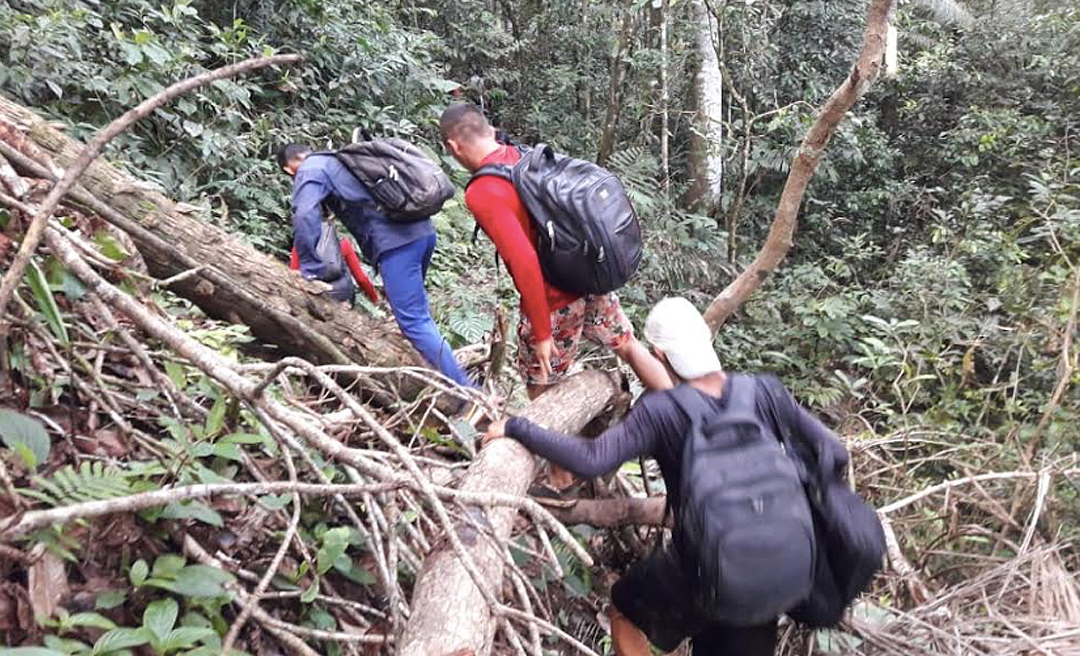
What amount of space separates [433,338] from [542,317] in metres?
0.73

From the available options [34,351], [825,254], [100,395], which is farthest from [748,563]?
[825,254]

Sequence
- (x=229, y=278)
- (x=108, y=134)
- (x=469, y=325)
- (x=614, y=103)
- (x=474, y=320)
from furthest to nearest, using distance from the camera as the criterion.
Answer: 1. (x=614, y=103)
2. (x=474, y=320)
3. (x=469, y=325)
4. (x=229, y=278)
5. (x=108, y=134)

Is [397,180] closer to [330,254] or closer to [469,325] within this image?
[330,254]

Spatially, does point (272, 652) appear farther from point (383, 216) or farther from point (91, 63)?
point (91, 63)

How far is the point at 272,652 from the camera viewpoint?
1858 mm

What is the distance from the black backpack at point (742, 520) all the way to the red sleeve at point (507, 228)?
931 mm

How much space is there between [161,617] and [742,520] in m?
1.42

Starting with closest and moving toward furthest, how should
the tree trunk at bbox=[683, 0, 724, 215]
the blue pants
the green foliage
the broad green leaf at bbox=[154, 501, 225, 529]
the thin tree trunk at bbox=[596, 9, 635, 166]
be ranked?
1. the broad green leaf at bbox=[154, 501, 225, 529]
2. the blue pants
3. the green foliage
4. the thin tree trunk at bbox=[596, 9, 635, 166]
5. the tree trunk at bbox=[683, 0, 724, 215]

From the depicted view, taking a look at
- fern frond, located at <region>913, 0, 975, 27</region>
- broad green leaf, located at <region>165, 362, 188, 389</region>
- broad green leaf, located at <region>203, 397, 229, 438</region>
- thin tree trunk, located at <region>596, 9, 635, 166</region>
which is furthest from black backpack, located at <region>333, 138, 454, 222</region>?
fern frond, located at <region>913, 0, 975, 27</region>

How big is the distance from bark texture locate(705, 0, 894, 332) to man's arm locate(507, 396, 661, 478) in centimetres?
234

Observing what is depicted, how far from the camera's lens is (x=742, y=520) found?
6.73 ft

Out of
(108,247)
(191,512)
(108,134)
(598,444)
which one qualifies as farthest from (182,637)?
(108,247)

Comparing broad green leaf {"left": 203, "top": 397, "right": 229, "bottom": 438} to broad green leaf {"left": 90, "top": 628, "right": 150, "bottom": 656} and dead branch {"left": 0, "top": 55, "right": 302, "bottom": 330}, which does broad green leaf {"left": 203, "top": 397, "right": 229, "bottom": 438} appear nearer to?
broad green leaf {"left": 90, "top": 628, "right": 150, "bottom": 656}

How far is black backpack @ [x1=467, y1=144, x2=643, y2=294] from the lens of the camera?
2861 millimetres
